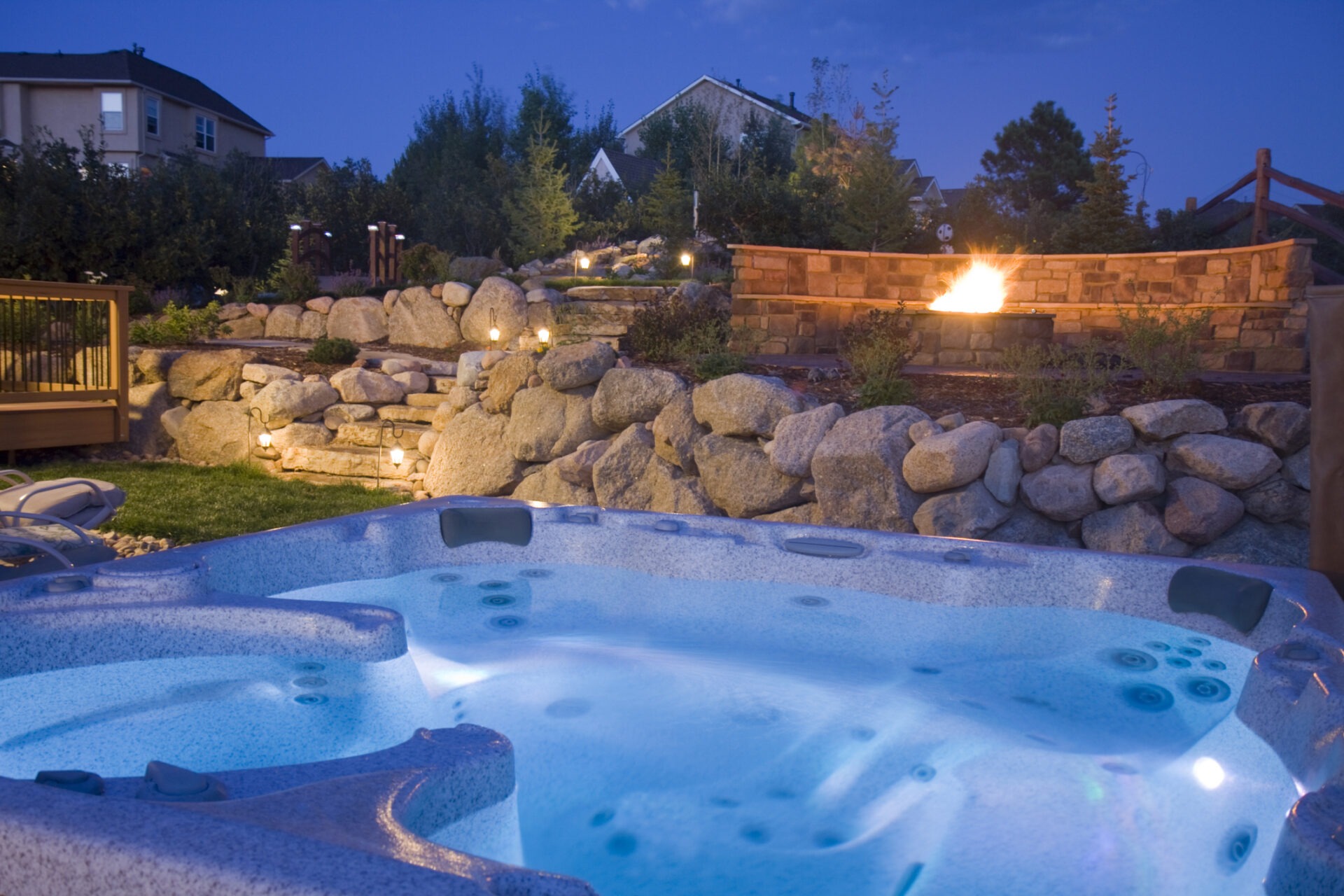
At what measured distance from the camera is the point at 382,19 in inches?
1558

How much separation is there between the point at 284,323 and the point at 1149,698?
1041 cm

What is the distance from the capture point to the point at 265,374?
8867 millimetres

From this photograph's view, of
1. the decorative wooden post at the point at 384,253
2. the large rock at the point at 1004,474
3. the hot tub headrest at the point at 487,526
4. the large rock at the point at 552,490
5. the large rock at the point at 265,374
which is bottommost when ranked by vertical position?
the large rock at the point at 552,490

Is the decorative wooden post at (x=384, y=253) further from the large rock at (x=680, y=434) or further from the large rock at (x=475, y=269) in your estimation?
the large rock at (x=680, y=434)

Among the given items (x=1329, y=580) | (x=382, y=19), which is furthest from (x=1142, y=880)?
(x=382, y=19)

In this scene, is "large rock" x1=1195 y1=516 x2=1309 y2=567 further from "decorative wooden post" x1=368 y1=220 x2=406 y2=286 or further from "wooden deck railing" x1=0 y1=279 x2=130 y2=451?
"decorative wooden post" x1=368 y1=220 x2=406 y2=286

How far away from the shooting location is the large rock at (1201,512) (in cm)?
502

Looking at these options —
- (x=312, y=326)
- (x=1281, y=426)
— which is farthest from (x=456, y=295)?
(x=1281, y=426)

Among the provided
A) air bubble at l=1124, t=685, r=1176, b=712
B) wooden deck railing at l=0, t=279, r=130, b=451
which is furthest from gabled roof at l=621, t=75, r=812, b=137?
air bubble at l=1124, t=685, r=1176, b=712

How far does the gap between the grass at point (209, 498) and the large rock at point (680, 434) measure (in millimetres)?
2288

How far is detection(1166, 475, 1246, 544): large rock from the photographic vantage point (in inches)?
198

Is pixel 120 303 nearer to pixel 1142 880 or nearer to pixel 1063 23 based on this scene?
pixel 1142 880

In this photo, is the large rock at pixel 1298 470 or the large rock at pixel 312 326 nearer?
the large rock at pixel 1298 470

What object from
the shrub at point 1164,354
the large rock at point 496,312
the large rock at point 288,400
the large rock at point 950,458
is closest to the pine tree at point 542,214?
the large rock at point 496,312
